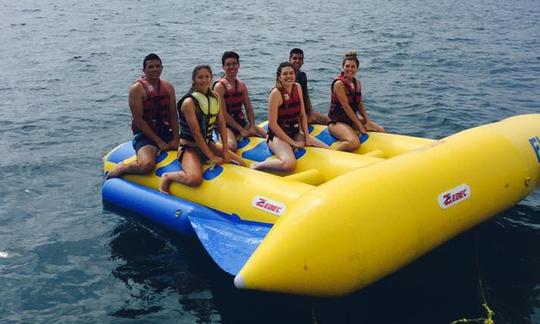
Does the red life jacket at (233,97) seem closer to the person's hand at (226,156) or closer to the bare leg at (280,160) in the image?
the bare leg at (280,160)

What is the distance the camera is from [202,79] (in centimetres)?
548

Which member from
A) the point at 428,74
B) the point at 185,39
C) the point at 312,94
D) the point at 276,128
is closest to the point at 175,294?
the point at 276,128

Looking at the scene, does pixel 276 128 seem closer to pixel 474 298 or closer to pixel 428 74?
pixel 474 298

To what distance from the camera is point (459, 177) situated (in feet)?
15.1

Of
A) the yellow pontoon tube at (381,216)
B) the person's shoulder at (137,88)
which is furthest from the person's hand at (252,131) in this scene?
the yellow pontoon tube at (381,216)

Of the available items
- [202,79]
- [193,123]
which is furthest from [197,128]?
[202,79]

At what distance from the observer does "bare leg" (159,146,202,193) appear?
18.1 feet

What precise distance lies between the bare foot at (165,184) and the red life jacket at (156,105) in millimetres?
664

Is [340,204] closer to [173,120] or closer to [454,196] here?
[454,196]

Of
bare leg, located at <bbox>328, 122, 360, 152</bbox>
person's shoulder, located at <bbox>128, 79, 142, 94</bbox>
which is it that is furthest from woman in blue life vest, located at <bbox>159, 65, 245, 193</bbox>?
bare leg, located at <bbox>328, 122, 360, 152</bbox>

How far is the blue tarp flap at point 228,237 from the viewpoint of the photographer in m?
4.45

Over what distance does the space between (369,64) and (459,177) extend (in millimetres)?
10186

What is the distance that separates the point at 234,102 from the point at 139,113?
1.27 metres

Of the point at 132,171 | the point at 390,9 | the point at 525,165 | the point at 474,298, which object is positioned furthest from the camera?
the point at 390,9
